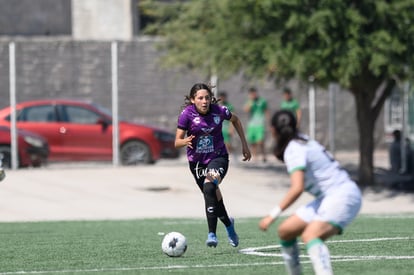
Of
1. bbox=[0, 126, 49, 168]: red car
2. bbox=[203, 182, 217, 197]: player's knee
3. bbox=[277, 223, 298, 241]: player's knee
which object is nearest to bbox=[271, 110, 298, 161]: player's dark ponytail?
bbox=[277, 223, 298, 241]: player's knee

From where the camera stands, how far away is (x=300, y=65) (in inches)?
891

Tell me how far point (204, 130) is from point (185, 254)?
1531 mm

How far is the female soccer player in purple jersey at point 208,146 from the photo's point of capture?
40.3ft

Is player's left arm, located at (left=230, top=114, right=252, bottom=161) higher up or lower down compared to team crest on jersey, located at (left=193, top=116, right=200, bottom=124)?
lower down

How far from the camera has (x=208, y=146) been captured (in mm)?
12586

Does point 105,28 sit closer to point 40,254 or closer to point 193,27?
point 193,27

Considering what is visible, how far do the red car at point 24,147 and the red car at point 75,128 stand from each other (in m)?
0.25

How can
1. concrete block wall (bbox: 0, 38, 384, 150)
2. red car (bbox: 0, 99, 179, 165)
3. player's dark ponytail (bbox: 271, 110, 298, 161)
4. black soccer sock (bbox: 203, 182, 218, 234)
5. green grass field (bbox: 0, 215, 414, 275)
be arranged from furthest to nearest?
1. concrete block wall (bbox: 0, 38, 384, 150)
2. red car (bbox: 0, 99, 179, 165)
3. black soccer sock (bbox: 203, 182, 218, 234)
4. green grass field (bbox: 0, 215, 414, 275)
5. player's dark ponytail (bbox: 271, 110, 298, 161)

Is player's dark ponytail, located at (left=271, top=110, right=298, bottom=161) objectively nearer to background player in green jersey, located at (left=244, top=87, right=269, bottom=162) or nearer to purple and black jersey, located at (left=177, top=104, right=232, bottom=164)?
purple and black jersey, located at (left=177, top=104, right=232, bottom=164)

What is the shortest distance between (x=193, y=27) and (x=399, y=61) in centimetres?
530

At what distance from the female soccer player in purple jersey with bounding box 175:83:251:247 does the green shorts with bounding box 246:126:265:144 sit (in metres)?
16.0

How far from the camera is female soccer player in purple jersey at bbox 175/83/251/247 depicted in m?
12.3

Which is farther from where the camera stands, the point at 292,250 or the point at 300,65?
the point at 300,65

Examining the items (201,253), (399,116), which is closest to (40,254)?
(201,253)
